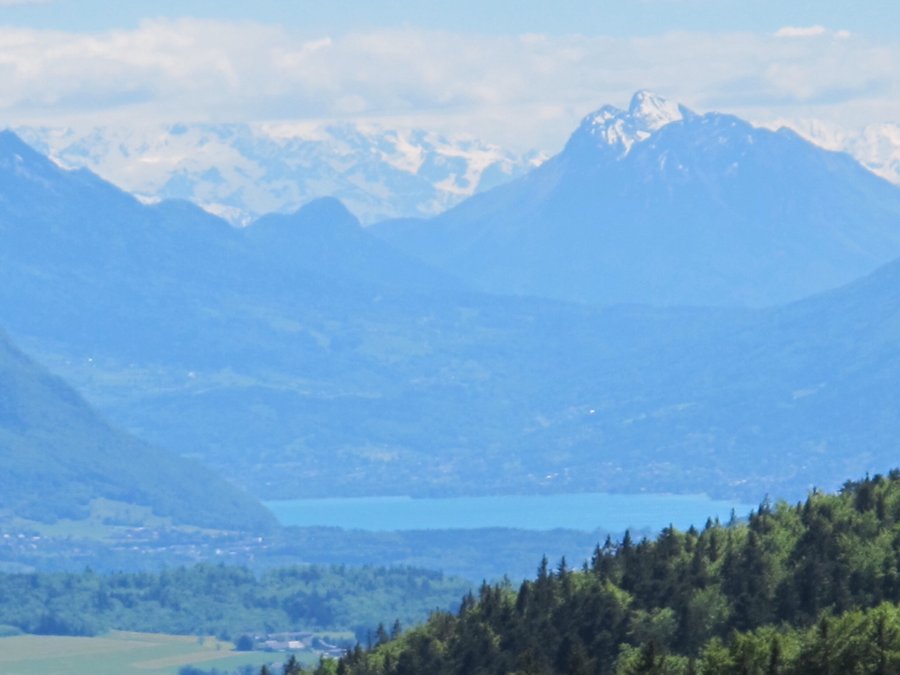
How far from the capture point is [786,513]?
15562 cm

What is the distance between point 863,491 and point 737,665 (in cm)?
5384

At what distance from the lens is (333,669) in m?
152

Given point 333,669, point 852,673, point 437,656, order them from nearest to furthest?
point 852,673
point 437,656
point 333,669

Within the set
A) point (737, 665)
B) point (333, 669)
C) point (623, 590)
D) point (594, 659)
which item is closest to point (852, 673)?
point (737, 665)

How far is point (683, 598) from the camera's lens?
13475 centimetres

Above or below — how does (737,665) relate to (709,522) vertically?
below

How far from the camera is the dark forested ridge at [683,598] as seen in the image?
5037 inches

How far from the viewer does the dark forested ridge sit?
128m

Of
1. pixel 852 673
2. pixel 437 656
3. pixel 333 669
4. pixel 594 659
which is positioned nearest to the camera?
pixel 852 673

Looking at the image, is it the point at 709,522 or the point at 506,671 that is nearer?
the point at 506,671

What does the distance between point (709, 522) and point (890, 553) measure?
2815 centimetres

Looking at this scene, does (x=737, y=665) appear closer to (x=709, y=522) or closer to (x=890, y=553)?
(x=890, y=553)

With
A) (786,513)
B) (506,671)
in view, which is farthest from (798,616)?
(786,513)

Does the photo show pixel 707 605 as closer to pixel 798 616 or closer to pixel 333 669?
pixel 798 616
